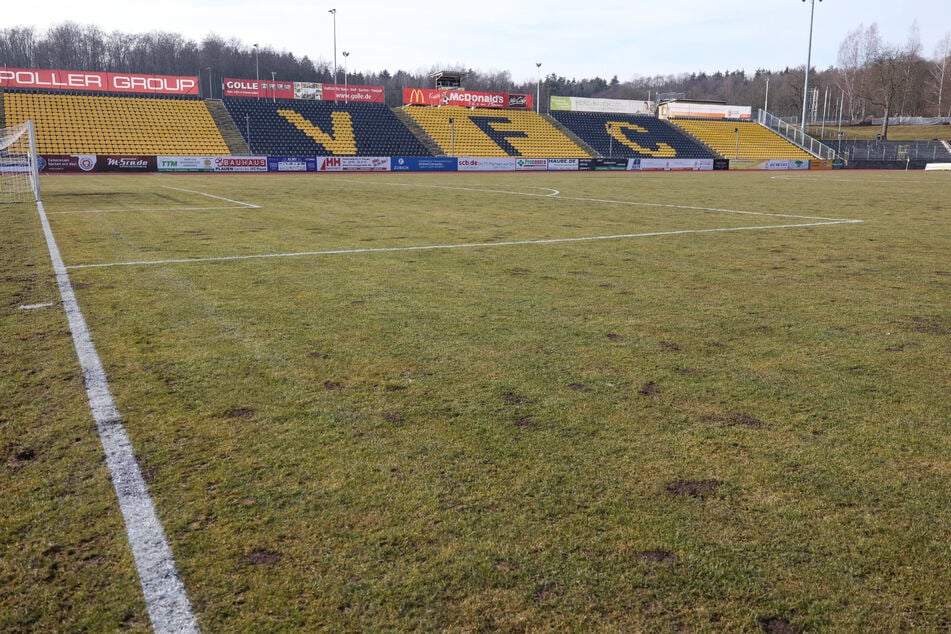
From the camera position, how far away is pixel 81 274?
7605mm

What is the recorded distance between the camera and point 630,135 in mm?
62438

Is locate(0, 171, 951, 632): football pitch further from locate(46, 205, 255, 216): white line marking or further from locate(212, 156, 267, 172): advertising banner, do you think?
locate(212, 156, 267, 172): advertising banner

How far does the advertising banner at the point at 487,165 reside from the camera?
47250 millimetres

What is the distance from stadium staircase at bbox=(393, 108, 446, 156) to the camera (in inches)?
2058

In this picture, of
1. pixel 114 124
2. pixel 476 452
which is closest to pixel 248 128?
pixel 114 124

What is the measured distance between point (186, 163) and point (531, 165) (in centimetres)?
2172

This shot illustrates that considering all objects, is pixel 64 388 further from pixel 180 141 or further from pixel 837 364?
pixel 180 141

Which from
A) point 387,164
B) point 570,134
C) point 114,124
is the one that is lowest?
point 387,164

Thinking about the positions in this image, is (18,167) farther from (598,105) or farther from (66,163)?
(598,105)

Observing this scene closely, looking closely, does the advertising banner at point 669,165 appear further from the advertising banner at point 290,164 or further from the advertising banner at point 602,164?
the advertising banner at point 290,164

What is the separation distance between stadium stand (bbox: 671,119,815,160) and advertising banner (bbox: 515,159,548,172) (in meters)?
20.6

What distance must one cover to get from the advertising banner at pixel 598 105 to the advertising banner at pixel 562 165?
17391 millimetres

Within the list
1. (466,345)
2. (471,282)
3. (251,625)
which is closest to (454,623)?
(251,625)

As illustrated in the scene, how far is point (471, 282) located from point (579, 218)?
7.44 metres
